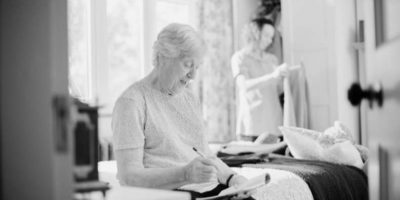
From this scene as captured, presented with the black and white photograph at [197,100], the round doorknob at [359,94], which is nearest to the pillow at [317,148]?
the black and white photograph at [197,100]

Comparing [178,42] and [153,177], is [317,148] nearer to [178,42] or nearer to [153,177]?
[178,42]

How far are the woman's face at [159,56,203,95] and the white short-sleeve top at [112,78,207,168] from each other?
1.7 inches

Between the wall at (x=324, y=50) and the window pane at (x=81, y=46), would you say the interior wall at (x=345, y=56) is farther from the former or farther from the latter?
the window pane at (x=81, y=46)

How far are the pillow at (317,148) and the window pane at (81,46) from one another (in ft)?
5.87

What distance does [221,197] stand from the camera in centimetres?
174

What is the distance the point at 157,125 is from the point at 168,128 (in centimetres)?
6

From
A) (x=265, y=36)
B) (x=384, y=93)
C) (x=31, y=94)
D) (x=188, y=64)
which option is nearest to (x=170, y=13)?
(x=265, y=36)

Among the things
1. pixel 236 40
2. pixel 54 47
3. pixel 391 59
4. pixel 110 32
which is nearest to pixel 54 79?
pixel 54 47

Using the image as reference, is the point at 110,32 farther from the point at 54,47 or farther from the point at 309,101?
the point at 54,47

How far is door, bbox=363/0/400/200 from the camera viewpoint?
0.95 meters

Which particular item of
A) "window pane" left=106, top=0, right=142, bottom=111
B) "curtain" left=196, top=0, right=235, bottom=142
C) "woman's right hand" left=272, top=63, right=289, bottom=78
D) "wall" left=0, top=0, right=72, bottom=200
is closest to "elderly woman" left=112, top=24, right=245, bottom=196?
"wall" left=0, top=0, right=72, bottom=200

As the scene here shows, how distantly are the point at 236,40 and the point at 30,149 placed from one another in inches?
169

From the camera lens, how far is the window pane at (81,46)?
409cm

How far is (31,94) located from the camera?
2.38 feet
